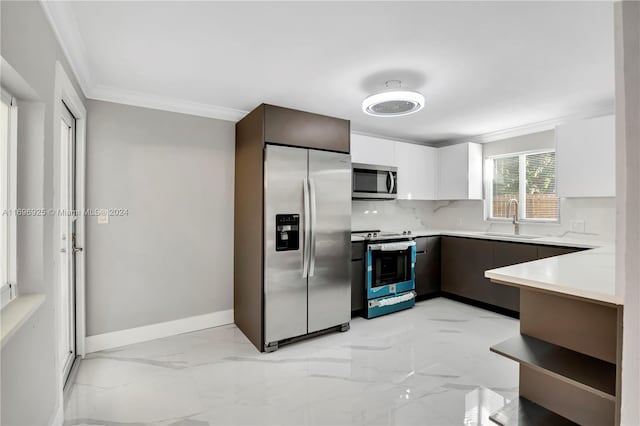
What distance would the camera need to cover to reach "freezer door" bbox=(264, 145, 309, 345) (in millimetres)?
2779

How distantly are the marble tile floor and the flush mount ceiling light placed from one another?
2.12 metres

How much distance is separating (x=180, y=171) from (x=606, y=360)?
3.37m

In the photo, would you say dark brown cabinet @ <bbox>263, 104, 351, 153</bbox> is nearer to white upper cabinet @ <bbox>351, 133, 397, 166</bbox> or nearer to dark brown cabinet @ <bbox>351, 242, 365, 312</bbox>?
white upper cabinet @ <bbox>351, 133, 397, 166</bbox>

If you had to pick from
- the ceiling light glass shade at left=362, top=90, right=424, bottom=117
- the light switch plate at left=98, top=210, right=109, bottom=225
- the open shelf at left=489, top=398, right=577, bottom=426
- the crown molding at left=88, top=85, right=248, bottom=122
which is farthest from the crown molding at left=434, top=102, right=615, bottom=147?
the light switch plate at left=98, top=210, right=109, bottom=225

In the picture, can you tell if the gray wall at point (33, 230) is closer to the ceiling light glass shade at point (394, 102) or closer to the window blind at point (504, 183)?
the ceiling light glass shade at point (394, 102)

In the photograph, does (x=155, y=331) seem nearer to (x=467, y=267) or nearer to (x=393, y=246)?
(x=393, y=246)

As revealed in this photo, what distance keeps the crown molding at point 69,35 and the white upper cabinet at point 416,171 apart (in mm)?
3445

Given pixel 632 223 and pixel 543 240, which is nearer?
pixel 632 223

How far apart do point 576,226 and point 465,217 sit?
1375 millimetres

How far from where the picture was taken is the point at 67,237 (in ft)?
8.21

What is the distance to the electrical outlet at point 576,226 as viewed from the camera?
142 inches

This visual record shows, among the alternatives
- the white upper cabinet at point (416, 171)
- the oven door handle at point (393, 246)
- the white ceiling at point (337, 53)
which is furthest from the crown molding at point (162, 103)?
the white upper cabinet at point (416, 171)

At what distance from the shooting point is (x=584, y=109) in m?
3.36

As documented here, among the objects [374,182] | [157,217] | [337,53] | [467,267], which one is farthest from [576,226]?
[157,217]
